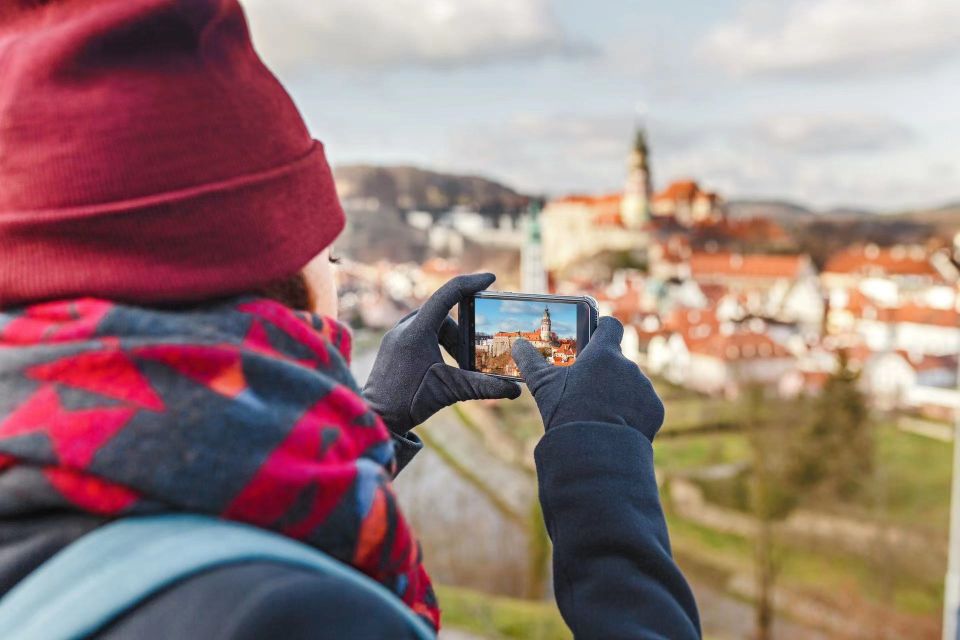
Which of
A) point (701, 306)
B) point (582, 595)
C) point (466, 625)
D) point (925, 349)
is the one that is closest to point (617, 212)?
point (701, 306)

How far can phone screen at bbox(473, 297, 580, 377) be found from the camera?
71 cm

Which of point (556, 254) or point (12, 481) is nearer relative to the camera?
point (12, 481)

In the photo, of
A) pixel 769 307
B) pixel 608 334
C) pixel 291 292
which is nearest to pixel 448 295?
pixel 608 334

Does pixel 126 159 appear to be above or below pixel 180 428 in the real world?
above

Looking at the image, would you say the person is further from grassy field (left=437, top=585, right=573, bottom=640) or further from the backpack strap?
grassy field (left=437, top=585, right=573, bottom=640)

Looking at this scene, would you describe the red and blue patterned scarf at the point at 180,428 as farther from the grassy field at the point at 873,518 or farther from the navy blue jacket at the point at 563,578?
the grassy field at the point at 873,518

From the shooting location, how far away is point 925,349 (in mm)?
10344

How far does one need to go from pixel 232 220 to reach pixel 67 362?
102 mm

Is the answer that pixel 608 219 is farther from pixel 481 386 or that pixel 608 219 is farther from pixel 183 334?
pixel 183 334

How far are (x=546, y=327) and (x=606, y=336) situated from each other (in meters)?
0.07

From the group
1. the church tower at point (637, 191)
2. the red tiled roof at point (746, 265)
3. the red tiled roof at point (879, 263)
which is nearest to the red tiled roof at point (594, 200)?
the church tower at point (637, 191)

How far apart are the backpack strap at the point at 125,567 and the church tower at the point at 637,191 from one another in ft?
83.8

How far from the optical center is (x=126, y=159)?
0.40 metres

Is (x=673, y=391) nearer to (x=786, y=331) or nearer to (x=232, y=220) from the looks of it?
(x=786, y=331)
